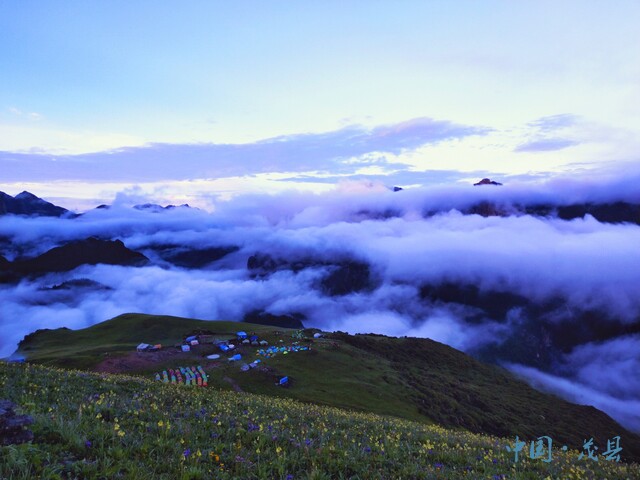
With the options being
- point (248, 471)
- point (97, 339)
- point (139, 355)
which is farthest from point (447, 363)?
point (248, 471)

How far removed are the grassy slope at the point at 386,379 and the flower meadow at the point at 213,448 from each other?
2221 inches

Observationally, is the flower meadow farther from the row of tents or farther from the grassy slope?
the row of tents

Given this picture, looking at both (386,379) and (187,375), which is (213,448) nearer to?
(187,375)

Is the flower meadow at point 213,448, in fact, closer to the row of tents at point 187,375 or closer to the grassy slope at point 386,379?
the grassy slope at point 386,379

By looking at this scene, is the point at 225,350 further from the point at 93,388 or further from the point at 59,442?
the point at 59,442

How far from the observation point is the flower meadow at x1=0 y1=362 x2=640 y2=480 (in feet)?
25.0

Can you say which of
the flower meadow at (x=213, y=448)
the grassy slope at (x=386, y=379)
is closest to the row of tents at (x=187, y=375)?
the grassy slope at (x=386, y=379)

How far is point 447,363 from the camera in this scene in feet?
→ 493

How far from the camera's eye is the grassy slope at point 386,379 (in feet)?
260

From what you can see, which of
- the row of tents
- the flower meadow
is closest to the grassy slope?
the row of tents

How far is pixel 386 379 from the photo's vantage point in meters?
94.7

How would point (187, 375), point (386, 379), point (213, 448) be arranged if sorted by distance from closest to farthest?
point (213, 448) → point (187, 375) → point (386, 379)

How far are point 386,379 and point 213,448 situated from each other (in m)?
90.7

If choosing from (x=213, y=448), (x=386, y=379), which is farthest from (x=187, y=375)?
(x=213, y=448)
